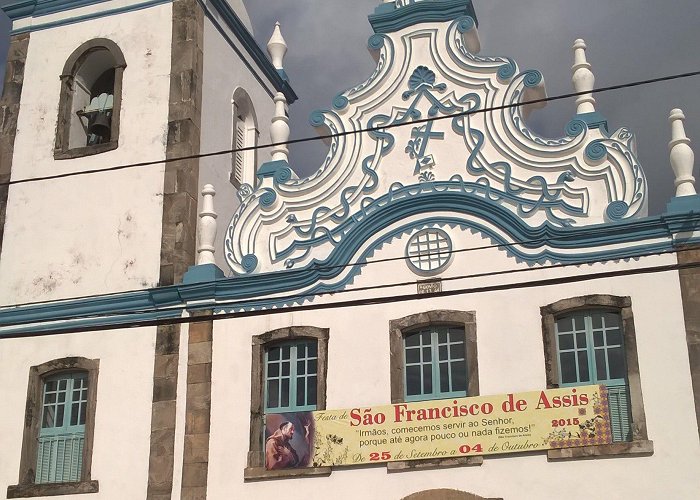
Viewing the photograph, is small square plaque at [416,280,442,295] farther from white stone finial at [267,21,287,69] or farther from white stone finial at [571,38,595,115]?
white stone finial at [267,21,287,69]

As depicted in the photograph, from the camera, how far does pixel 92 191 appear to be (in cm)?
1812

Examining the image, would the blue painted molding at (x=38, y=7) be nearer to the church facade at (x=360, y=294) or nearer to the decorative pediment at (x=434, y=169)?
the church facade at (x=360, y=294)

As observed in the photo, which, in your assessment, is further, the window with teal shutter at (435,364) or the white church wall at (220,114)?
the white church wall at (220,114)

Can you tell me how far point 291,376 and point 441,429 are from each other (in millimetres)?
2513

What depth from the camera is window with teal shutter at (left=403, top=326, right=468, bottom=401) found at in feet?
49.1

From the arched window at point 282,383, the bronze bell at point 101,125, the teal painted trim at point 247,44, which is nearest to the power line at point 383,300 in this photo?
the arched window at point 282,383

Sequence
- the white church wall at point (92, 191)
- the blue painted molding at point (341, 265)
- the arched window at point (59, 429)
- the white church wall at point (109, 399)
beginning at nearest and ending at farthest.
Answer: the blue painted molding at point (341, 265) < the white church wall at point (109, 399) < the arched window at point (59, 429) < the white church wall at point (92, 191)

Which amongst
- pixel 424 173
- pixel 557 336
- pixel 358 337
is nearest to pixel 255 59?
pixel 424 173

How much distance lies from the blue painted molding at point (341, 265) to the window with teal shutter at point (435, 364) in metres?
1.43

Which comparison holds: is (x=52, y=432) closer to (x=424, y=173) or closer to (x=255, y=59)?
(x=424, y=173)

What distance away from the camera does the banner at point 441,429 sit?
14016 mm

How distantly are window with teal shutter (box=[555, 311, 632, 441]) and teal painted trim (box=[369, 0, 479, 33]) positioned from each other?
541 centimetres

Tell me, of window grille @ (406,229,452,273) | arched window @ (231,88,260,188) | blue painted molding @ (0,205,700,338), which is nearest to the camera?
blue painted molding @ (0,205,700,338)

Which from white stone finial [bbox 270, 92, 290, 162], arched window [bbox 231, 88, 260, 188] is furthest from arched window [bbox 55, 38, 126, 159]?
white stone finial [bbox 270, 92, 290, 162]
